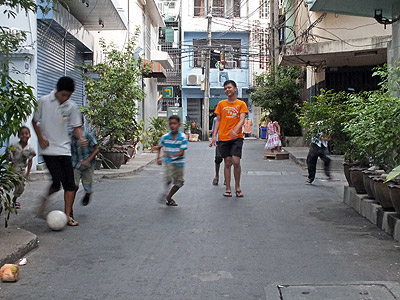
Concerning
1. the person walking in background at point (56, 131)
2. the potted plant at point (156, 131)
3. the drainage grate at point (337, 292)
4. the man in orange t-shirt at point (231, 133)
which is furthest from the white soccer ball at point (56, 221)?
the potted plant at point (156, 131)

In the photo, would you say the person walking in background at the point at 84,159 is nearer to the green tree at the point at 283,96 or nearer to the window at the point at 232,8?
the green tree at the point at 283,96

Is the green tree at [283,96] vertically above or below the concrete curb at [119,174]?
above

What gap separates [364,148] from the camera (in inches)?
314

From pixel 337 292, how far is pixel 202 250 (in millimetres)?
1865

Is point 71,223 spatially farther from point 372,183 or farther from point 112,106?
point 112,106

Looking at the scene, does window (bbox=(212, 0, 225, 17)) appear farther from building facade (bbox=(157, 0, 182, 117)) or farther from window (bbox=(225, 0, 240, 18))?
building facade (bbox=(157, 0, 182, 117))

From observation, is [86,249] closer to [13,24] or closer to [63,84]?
[63,84]

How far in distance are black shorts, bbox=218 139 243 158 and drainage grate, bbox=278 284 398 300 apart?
5.34 meters

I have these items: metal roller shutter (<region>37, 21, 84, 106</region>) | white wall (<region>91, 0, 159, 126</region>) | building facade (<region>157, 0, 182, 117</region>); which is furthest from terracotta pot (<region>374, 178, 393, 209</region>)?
building facade (<region>157, 0, 182, 117</region>)

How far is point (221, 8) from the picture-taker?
153 ft

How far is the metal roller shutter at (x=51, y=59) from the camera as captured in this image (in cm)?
1406

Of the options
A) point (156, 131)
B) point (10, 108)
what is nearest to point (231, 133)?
point (10, 108)

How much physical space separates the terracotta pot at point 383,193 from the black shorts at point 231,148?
9.99 ft

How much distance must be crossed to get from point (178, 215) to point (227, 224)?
1.03 m
